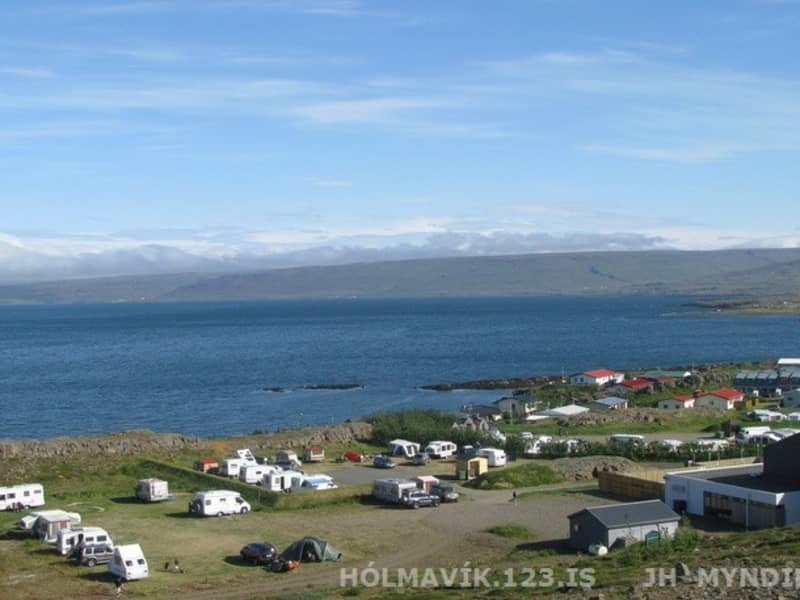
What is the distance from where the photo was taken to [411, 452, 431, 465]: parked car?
28.0 meters

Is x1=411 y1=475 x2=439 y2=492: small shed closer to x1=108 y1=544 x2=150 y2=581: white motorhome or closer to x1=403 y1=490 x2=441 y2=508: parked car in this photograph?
x1=403 y1=490 x2=441 y2=508: parked car

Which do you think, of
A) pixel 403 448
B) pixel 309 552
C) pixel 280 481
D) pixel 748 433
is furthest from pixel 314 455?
pixel 748 433

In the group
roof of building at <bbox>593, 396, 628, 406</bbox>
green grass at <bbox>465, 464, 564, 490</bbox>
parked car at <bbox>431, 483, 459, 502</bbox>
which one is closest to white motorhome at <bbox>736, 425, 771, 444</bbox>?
green grass at <bbox>465, 464, 564, 490</bbox>

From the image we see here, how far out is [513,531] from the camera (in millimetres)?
18672

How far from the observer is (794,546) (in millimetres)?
13062

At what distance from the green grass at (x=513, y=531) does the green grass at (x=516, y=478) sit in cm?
472

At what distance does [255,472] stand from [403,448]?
232 inches

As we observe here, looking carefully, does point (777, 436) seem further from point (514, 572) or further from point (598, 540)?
point (514, 572)

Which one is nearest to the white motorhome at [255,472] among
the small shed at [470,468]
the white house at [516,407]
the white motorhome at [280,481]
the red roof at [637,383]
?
the white motorhome at [280,481]

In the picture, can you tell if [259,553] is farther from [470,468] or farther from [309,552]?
[470,468]

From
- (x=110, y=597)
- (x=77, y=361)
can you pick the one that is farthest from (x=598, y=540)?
(x=77, y=361)

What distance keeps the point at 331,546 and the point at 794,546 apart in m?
7.98

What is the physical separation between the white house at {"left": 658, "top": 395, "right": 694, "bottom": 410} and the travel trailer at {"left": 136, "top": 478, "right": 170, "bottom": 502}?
24.1 metres

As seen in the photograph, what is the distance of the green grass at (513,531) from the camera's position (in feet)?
60.7
